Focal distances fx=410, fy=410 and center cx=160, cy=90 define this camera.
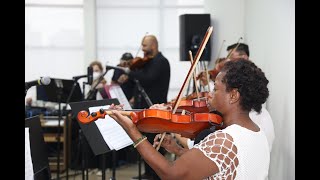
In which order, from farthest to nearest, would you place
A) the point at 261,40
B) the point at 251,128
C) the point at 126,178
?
the point at 126,178
the point at 261,40
the point at 251,128

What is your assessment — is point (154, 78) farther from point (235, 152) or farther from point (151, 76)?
point (235, 152)

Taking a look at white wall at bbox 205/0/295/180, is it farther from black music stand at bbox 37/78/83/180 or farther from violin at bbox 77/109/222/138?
black music stand at bbox 37/78/83/180

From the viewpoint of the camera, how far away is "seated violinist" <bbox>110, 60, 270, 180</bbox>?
1437mm

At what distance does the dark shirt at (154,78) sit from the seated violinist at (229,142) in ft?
7.83

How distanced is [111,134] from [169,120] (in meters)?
0.71

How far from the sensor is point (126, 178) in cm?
450

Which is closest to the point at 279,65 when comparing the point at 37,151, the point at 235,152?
the point at 235,152

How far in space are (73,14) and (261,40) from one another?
12.8 ft

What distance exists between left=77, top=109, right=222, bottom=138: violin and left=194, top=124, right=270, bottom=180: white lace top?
5.4 inches

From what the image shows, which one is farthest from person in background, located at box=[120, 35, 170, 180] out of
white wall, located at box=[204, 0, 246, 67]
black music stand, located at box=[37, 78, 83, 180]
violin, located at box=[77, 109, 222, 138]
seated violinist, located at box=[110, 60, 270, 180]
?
seated violinist, located at box=[110, 60, 270, 180]

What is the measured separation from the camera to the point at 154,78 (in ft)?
13.2
